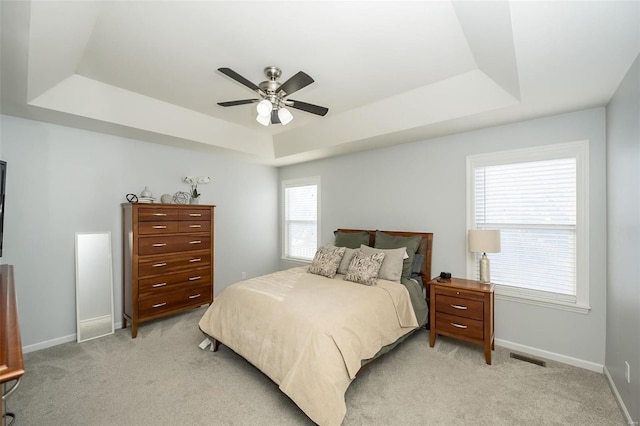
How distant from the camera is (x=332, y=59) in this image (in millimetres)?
2455

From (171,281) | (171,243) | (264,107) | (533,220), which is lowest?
(171,281)

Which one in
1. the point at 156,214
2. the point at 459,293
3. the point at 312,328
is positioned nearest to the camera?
the point at 312,328

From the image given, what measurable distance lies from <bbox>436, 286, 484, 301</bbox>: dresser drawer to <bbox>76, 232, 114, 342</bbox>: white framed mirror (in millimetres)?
3870

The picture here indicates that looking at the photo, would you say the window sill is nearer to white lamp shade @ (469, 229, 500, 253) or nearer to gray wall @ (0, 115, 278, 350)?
white lamp shade @ (469, 229, 500, 253)

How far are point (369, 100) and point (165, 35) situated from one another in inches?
81.7

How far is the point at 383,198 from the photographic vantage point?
411cm

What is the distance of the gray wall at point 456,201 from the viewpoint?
2.60 metres

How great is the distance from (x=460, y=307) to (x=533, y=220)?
1172mm

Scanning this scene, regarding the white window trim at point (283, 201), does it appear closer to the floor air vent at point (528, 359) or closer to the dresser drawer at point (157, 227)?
the dresser drawer at point (157, 227)

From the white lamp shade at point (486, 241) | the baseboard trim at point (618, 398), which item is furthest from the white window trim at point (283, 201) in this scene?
the baseboard trim at point (618, 398)

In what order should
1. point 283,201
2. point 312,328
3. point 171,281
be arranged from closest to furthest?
1. point 312,328
2. point 171,281
3. point 283,201

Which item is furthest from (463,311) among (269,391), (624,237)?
(269,391)

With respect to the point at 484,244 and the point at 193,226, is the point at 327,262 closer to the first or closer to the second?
the point at 484,244

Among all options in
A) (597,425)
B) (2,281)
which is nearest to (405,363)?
(597,425)
